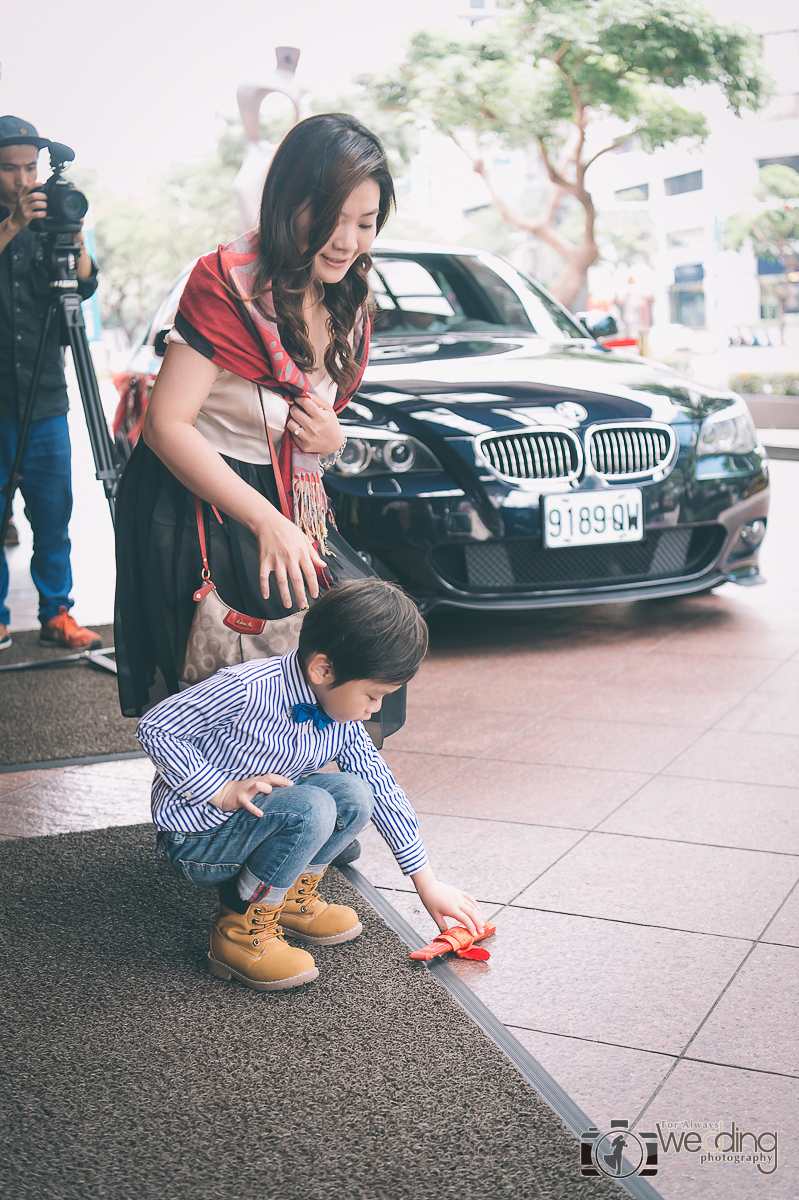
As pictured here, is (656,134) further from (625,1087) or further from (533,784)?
(625,1087)

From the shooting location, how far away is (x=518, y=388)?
14.8 feet

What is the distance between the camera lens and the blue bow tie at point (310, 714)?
206cm

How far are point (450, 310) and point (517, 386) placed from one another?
1.07m

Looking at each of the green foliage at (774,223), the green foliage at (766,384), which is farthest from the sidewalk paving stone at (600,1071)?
the green foliage at (774,223)

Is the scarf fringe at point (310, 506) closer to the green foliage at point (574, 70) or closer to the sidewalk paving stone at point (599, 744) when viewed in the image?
the sidewalk paving stone at point (599, 744)

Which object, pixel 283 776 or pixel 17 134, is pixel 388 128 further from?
pixel 283 776

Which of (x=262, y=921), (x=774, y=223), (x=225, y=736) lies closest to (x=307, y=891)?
(x=262, y=921)

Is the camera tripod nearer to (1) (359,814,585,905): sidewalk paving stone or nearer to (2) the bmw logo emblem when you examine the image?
(2) the bmw logo emblem

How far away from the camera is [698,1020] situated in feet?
6.60

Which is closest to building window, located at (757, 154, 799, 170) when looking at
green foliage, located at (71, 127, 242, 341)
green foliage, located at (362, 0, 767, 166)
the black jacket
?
green foliage, located at (362, 0, 767, 166)

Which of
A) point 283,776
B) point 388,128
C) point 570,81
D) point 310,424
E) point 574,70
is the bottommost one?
point 283,776

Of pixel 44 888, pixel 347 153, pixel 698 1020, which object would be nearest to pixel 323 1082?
pixel 698 1020

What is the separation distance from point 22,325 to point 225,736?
296 cm

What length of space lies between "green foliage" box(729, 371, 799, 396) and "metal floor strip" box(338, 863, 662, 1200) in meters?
15.6
